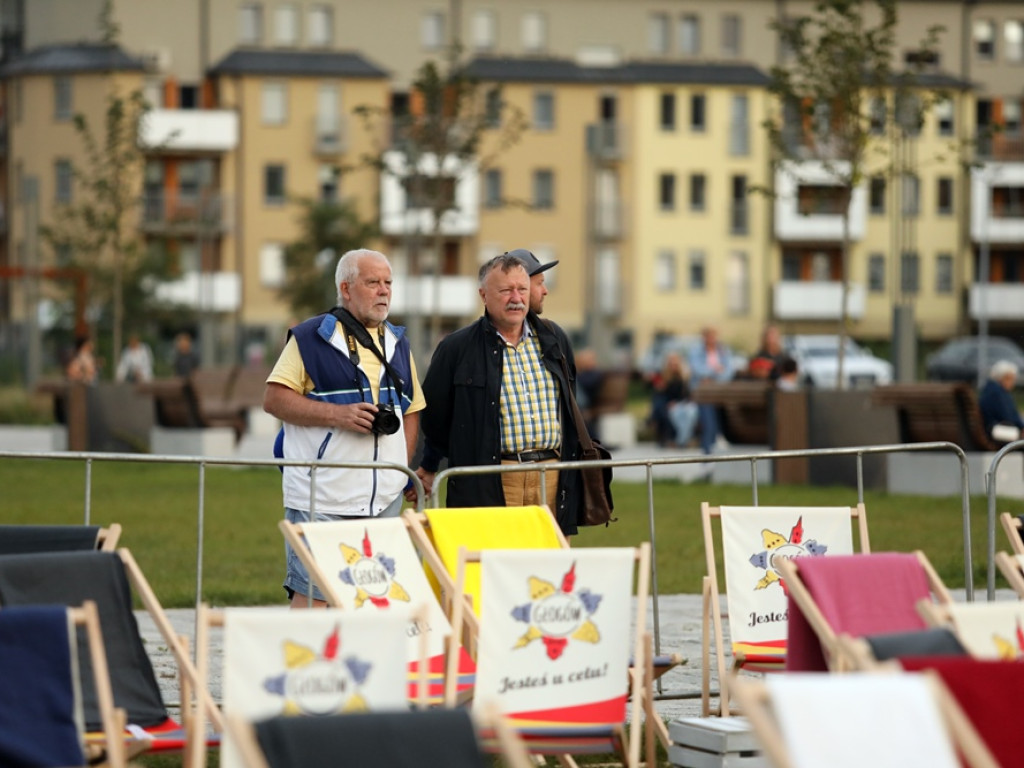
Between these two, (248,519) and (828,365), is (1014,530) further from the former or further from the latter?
(828,365)

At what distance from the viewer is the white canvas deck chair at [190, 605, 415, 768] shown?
18.9 feet

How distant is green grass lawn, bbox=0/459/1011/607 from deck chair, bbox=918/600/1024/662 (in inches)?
272

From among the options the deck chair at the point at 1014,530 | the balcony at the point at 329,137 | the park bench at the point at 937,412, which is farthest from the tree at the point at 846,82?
the balcony at the point at 329,137

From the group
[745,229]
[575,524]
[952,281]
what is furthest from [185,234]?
[575,524]

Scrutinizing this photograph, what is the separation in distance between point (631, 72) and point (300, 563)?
7061cm

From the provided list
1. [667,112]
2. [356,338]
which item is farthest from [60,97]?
[356,338]

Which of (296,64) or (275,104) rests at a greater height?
(296,64)

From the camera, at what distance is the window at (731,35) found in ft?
259

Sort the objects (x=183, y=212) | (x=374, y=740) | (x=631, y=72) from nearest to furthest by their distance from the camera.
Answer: (x=374, y=740) → (x=183, y=212) → (x=631, y=72)

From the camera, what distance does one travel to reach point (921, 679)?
4871mm

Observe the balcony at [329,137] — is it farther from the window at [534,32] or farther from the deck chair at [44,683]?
the deck chair at [44,683]

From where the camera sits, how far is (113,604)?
715cm

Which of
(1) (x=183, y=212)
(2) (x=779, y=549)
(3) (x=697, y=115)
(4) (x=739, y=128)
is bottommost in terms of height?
(2) (x=779, y=549)

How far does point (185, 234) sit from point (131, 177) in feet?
141
